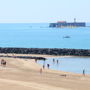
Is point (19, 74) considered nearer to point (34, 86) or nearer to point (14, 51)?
point (34, 86)

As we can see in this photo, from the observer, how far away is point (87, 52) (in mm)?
64688

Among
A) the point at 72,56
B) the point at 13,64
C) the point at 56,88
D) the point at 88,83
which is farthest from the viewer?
the point at 72,56

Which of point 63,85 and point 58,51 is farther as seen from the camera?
point 58,51

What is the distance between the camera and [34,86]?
89.1 feet

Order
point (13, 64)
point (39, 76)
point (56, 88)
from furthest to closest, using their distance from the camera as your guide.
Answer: point (13, 64) → point (39, 76) → point (56, 88)

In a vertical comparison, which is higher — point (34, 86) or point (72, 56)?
point (34, 86)

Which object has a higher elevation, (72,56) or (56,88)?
(56,88)

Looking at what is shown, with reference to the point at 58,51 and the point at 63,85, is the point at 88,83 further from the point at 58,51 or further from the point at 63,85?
the point at 58,51

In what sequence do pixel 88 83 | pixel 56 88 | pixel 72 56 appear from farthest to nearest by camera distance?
pixel 72 56
pixel 88 83
pixel 56 88

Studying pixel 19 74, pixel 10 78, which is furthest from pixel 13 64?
pixel 10 78

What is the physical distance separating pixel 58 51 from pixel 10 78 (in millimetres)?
34570

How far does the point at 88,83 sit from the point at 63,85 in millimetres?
2393

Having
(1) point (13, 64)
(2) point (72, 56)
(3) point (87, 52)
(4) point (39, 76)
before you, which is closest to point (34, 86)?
(4) point (39, 76)

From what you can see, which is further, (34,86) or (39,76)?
(39,76)
